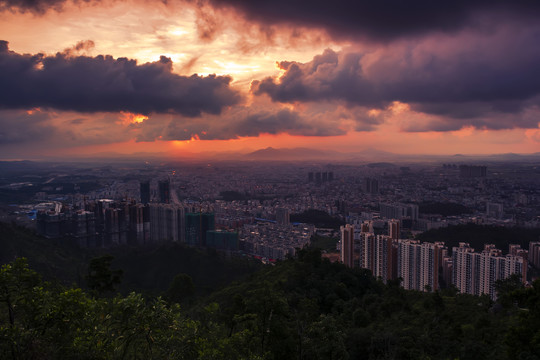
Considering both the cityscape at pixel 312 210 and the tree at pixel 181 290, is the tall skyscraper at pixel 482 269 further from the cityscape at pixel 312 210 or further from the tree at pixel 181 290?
the tree at pixel 181 290

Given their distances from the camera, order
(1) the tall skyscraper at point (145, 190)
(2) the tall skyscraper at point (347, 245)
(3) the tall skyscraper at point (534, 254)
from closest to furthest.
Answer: (3) the tall skyscraper at point (534, 254), (2) the tall skyscraper at point (347, 245), (1) the tall skyscraper at point (145, 190)

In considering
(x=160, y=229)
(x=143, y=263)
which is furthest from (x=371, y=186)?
(x=143, y=263)

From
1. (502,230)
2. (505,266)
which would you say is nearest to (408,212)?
(502,230)

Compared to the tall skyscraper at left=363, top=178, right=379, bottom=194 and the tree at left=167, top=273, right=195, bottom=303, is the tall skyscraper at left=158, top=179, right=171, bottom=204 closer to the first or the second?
the tall skyscraper at left=363, top=178, right=379, bottom=194

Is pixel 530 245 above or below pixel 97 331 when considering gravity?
below

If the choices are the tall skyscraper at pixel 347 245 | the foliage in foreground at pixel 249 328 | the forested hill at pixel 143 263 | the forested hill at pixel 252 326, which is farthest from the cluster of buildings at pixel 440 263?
the forested hill at pixel 143 263

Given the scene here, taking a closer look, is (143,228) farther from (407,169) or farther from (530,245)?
(407,169)
